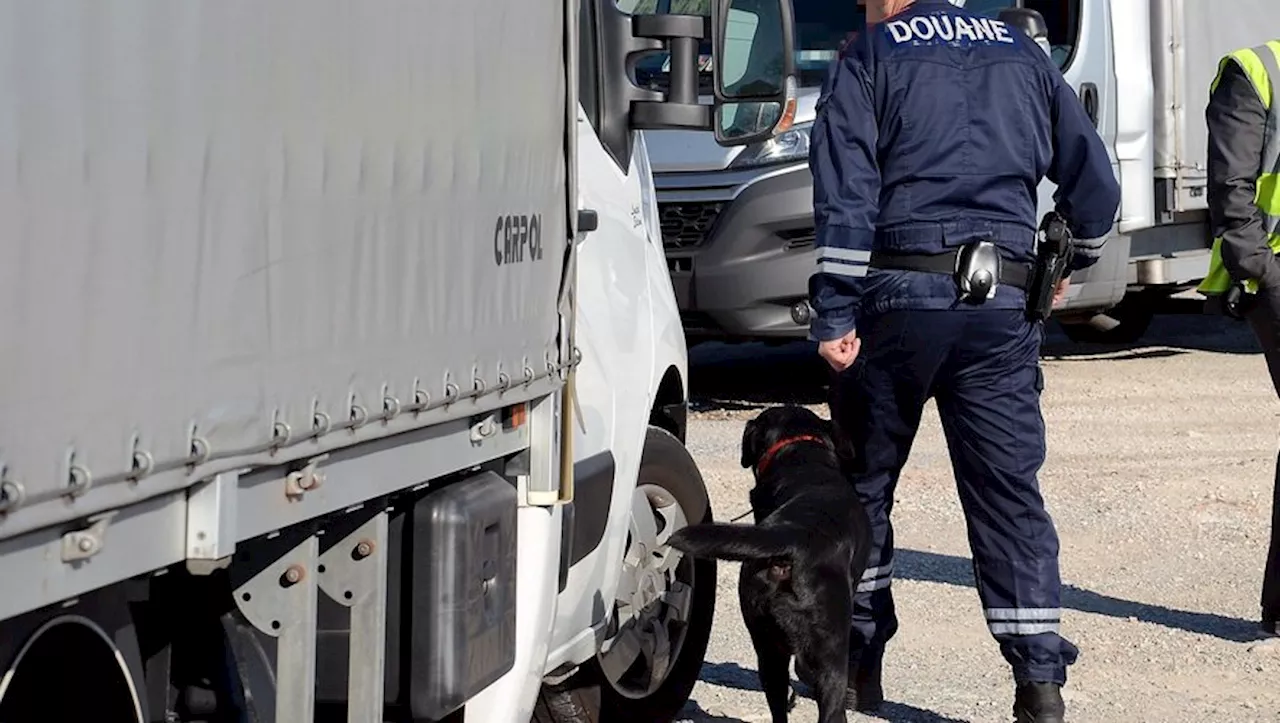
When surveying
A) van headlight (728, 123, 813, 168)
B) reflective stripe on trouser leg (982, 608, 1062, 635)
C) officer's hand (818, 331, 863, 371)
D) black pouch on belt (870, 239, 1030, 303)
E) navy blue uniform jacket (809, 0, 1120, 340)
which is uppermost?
van headlight (728, 123, 813, 168)

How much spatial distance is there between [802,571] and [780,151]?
558 centimetres

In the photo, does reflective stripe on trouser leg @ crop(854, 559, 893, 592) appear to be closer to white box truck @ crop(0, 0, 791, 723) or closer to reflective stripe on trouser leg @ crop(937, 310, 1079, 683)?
reflective stripe on trouser leg @ crop(937, 310, 1079, 683)

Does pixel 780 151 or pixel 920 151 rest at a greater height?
pixel 780 151

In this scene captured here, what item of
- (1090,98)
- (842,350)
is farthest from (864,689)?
(1090,98)

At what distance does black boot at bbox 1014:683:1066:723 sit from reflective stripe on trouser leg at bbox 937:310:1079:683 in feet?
0.07

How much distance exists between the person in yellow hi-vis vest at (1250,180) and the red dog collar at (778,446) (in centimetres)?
154

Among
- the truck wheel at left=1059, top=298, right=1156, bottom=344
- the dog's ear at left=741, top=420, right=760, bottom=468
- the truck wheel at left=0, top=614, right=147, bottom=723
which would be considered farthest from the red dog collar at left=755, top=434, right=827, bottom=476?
the truck wheel at left=1059, top=298, right=1156, bottom=344

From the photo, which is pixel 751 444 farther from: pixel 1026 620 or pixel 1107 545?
pixel 1107 545

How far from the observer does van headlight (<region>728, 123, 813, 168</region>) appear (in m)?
10.0

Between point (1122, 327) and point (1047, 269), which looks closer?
point (1047, 269)

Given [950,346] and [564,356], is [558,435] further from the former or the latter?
[950,346]

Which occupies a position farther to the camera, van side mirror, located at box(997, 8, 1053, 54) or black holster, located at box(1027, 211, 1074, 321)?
van side mirror, located at box(997, 8, 1053, 54)

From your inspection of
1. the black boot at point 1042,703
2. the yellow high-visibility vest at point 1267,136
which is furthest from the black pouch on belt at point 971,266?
the yellow high-visibility vest at point 1267,136

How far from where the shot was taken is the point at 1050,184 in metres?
11.1
